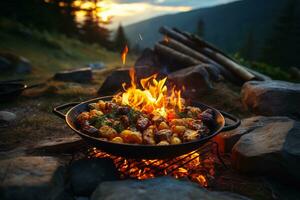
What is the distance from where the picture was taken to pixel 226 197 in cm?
344

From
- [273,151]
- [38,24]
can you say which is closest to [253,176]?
[273,151]

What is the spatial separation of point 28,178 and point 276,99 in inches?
198

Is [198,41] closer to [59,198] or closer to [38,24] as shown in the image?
[59,198]

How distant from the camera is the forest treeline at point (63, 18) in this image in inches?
1003

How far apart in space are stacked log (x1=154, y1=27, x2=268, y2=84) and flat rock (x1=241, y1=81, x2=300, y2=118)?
1777 millimetres

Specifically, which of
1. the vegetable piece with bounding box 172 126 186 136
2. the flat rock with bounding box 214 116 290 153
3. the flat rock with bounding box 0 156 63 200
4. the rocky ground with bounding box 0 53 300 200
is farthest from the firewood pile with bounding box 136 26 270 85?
the flat rock with bounding box 0 156 63 200

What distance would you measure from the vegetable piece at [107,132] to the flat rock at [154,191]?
0.62 m

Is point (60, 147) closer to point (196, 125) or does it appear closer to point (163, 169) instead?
point (163, 169)

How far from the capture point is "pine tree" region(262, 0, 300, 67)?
41531 millimetres

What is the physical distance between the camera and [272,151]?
13.2ft

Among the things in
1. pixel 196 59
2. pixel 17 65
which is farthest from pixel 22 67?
pixel 196 59

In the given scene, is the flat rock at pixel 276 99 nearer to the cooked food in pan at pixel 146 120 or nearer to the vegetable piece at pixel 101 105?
the cooked food in pan at pixel 146 120

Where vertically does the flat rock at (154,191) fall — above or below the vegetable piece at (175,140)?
below

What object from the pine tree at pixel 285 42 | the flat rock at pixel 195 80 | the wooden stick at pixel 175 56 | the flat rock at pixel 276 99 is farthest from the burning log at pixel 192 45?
the pine tree at pixel 285 42
